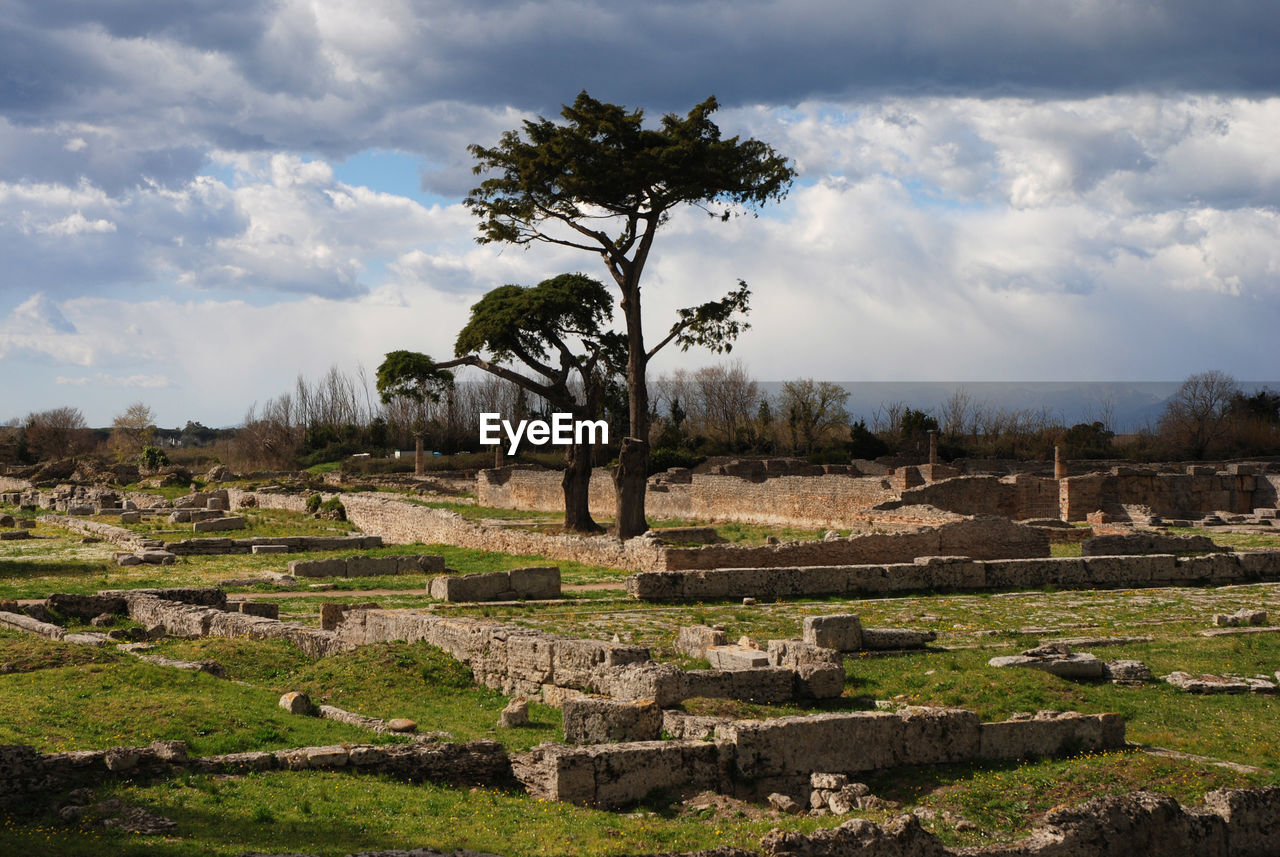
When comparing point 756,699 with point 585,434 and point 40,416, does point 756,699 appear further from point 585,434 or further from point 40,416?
point 40,416

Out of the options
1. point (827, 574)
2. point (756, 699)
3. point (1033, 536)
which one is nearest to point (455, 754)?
point (756, 699)

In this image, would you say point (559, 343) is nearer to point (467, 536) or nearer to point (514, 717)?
point (467, 536)

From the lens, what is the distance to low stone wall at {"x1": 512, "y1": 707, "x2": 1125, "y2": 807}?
8.02 m

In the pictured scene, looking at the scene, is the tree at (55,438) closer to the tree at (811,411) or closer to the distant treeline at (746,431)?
the distant treeline at (746,431)

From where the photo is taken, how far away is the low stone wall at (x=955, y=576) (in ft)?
61.0

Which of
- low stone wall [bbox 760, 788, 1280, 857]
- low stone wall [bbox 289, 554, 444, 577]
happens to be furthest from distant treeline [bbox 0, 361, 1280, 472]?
low stone wall [bbox 760, 788, 1280, 857]

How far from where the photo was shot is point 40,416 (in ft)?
360

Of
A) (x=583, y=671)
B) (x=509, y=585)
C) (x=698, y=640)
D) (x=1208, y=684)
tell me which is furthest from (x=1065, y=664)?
(x=509, y=585)

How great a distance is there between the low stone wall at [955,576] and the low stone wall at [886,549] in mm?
1599

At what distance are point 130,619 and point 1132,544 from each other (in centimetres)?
1849

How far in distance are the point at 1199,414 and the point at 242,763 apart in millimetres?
76353

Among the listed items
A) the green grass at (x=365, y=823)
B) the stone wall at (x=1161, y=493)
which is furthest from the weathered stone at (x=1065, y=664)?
the stone wall at (x=1161, y=493)

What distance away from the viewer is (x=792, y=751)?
27.7 feet

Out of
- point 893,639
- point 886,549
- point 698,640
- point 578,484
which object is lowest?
point 893,639
